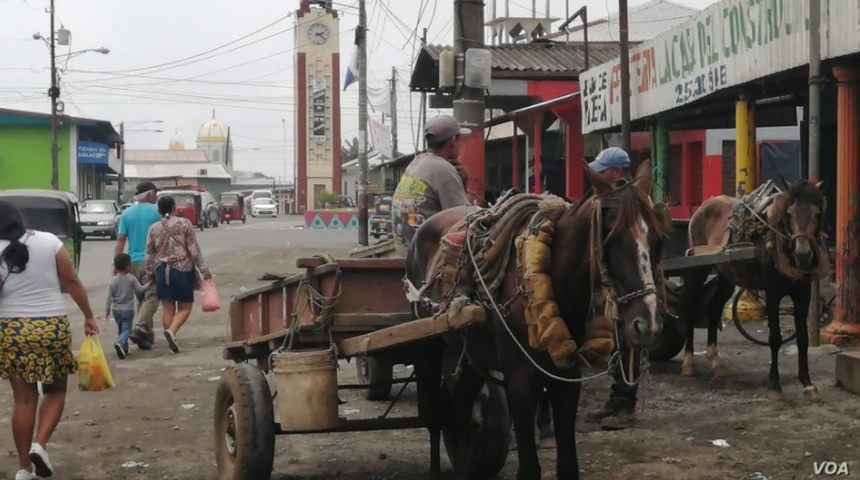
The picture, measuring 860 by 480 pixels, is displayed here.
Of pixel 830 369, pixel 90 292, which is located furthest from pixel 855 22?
pixel 90 292

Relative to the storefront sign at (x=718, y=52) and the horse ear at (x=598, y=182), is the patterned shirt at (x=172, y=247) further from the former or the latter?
the horse ear at (x=598, y=182)

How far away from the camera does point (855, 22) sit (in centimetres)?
1045

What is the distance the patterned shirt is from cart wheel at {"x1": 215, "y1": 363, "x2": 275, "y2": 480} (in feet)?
20.9

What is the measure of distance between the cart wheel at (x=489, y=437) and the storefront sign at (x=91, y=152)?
2294 inches

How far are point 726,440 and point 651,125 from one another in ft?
36.8

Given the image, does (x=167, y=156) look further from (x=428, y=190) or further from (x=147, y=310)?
(x=428, y=190)

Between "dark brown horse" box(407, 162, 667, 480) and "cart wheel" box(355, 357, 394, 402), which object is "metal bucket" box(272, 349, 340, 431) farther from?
"cart wheel" box(355, 357, 394, 402)

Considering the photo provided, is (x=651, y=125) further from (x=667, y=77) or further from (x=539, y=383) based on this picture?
(x=539, y=383)

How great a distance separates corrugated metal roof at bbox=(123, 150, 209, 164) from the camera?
12606 cm

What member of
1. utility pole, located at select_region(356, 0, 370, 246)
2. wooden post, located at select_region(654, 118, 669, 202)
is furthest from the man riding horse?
utility pole, located at select_region(356, 0, 370, 246)

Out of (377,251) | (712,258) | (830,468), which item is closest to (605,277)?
(830,468)

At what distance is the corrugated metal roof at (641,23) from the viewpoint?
39.2 metres

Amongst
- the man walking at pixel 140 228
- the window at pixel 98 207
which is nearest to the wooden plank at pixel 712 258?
the man walking at pixel 140 228

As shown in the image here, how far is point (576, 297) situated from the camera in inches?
208
